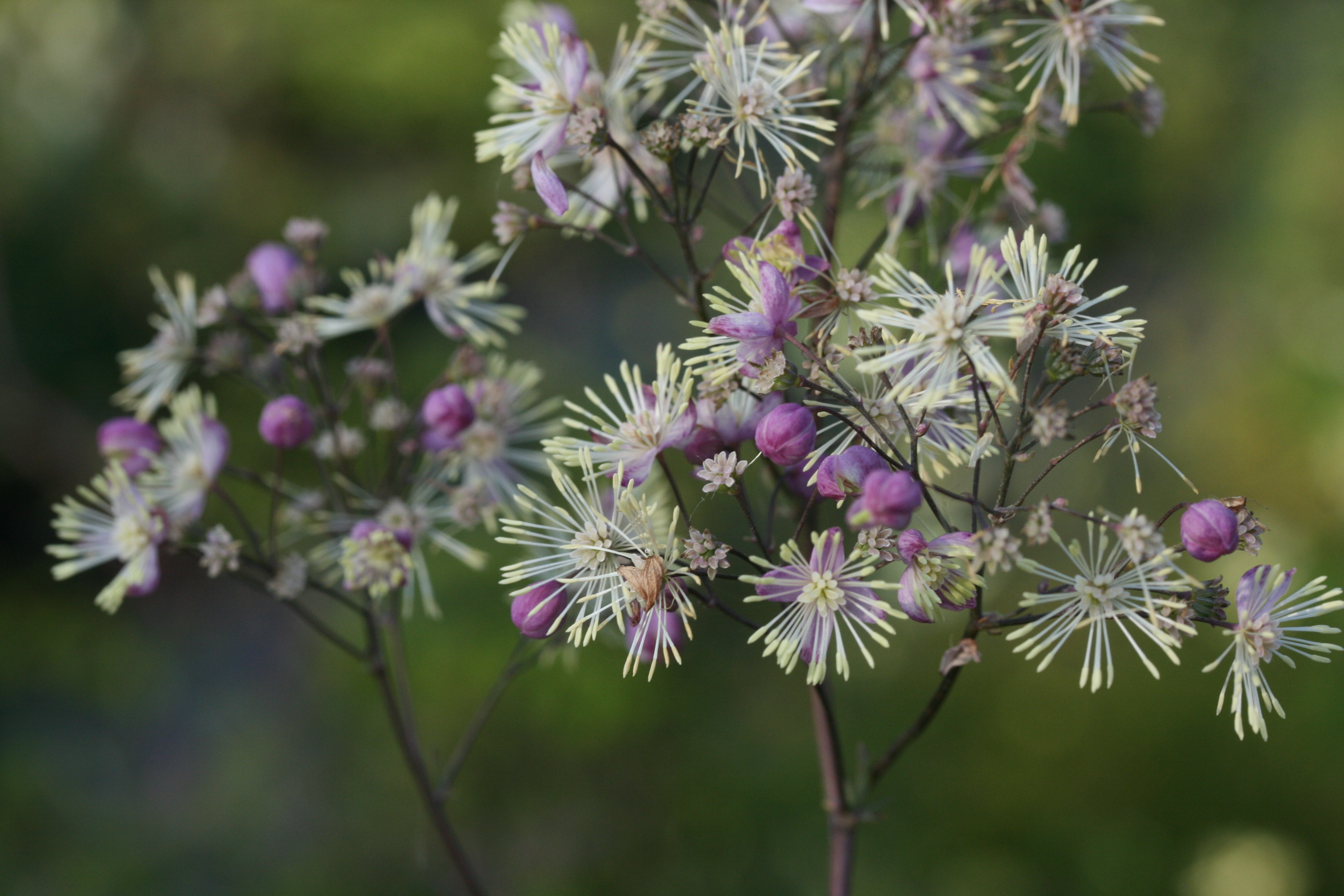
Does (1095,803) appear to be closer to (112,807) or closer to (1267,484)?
(1267,484)

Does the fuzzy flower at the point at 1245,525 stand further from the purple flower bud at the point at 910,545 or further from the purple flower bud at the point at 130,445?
the purple flower bud at the point at 130,445

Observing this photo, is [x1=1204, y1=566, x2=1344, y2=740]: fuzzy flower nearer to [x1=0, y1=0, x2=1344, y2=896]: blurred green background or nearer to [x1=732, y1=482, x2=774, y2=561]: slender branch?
[x1=732, y1=482, x2=774, y2=561]: slender branch

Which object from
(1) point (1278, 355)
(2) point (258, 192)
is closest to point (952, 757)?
(1) point (1278, 355)

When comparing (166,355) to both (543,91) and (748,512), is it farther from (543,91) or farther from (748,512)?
(748,512)

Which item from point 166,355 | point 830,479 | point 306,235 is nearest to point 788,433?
point 830,479

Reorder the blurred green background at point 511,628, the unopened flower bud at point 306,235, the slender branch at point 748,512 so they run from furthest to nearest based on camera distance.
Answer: the blurred green background at point 511,628, the unopened flower bud at point 306,235, the slender branch at point 748,512

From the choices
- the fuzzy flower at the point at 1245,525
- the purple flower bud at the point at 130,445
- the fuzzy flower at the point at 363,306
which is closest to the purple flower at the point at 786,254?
the fuzzy flower at the point at 1245,525

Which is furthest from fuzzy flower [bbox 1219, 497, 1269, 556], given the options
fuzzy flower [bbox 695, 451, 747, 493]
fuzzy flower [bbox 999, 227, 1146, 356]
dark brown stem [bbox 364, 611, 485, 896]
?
dark brown stem [bbox 364, 611, 485, 896]
